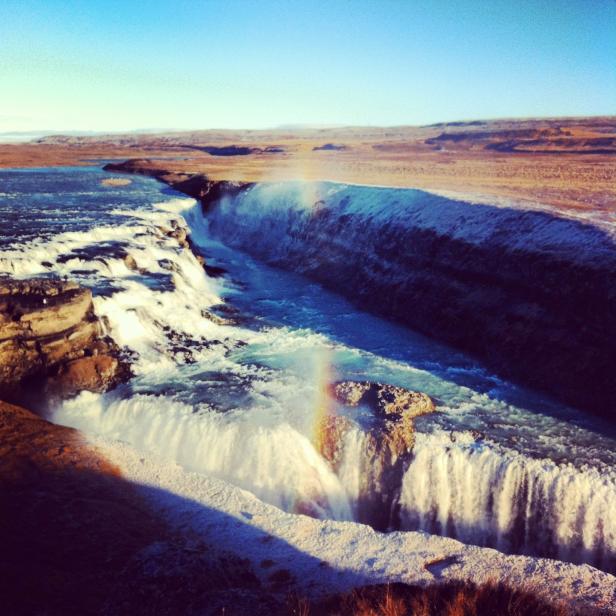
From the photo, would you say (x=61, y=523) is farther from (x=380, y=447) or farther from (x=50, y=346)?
(x=50, y=346)

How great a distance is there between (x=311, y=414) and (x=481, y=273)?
9758 mm

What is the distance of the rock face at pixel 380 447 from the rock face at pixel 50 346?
6.08 metres

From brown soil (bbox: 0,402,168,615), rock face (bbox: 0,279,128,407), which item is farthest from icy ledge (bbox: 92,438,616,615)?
rock face (bbox: 0,279,128,407)

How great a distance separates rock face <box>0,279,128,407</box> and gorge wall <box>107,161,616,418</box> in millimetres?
11320

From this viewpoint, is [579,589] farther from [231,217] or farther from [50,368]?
[231,217]

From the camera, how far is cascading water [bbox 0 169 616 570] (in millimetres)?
10141

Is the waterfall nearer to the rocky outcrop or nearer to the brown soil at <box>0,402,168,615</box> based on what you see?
the brown soil at <box>0,402,168,615</box>

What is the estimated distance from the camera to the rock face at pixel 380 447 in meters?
10.8

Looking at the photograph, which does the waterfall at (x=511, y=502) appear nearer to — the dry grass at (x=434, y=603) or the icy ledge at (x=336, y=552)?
the icy ledge at (x=336, y=552)

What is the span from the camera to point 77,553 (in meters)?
7.36

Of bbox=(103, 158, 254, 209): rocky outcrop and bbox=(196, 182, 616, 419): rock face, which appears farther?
bbox=(103, 158, 254, 209): rocky outcrop

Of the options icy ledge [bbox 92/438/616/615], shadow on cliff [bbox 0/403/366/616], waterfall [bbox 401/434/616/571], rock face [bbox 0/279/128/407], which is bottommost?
waterfall [bbox 401/434/616/571]

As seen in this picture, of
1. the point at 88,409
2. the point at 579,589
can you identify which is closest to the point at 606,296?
the point at 579,589

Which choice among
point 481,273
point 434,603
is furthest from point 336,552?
point 481,273
